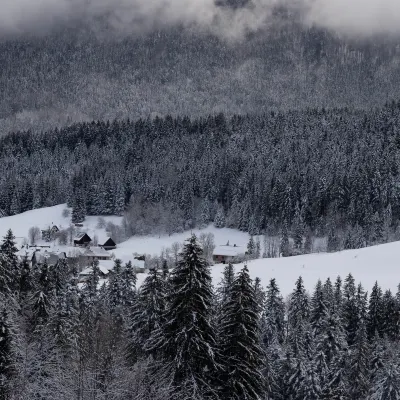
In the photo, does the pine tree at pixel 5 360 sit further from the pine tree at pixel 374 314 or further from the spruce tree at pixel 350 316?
the pine tree at pixel 374 314

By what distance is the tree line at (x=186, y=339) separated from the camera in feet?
88.8

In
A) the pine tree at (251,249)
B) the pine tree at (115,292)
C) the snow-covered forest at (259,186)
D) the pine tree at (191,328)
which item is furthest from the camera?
the snow-covered forest at (259,186)

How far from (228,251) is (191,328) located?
99701mm

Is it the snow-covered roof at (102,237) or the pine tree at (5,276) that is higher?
the pine tree at (5,276)

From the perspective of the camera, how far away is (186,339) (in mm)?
26844

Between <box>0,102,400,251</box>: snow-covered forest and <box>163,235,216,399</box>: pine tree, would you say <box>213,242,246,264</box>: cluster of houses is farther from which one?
<box>163,235,216,399</box>: pine tree

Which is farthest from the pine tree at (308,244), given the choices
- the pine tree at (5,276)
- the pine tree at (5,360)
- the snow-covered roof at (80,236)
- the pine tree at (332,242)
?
the pine tree at (5,360)

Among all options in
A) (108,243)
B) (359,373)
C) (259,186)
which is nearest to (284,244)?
(259,186)

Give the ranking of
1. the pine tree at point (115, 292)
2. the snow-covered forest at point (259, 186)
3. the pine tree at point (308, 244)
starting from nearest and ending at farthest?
the pine tree at point (115, 292), the pine tree at point (308, 244), the snow-covered forest at point (259, 186)

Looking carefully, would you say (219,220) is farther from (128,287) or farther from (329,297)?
(329,297)

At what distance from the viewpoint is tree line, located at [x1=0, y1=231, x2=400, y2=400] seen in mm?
27062

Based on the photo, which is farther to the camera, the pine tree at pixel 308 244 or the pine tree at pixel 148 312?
the pine tree at pixel 308 244

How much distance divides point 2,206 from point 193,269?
160m

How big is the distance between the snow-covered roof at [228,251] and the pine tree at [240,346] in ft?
312
